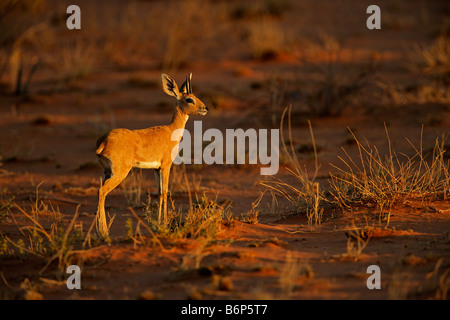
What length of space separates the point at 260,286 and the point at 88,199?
5.46 metres

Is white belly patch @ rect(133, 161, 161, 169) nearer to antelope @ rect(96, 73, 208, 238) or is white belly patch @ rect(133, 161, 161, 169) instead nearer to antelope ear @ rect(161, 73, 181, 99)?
antelope @ rect(96, 73, 208, 238)

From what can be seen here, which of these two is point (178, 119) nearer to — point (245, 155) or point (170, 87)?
point (170, 87)

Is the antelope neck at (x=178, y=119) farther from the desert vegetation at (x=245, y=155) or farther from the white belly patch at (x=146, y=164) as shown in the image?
the desert vegetation at (x=245, y=155)

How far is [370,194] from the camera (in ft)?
26.8

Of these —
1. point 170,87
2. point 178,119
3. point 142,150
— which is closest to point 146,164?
point 142,150

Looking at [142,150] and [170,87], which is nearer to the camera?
[142,150]

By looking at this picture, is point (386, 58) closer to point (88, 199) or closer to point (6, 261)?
point (88, 199)

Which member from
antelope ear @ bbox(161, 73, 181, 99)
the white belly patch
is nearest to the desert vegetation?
the white belly patch

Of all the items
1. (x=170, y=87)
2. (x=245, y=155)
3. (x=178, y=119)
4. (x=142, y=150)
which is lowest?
(x=245, y=155)

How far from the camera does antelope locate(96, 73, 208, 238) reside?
7320 mm

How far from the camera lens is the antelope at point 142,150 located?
7320 millimetres

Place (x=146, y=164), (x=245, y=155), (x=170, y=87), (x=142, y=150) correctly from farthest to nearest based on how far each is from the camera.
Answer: (x=245, y=155) → (x=170, y=87) → (x=146, y=164) → (x=142, y=150)

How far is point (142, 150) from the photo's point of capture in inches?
301

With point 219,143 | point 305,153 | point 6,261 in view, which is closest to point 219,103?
point 219,143
